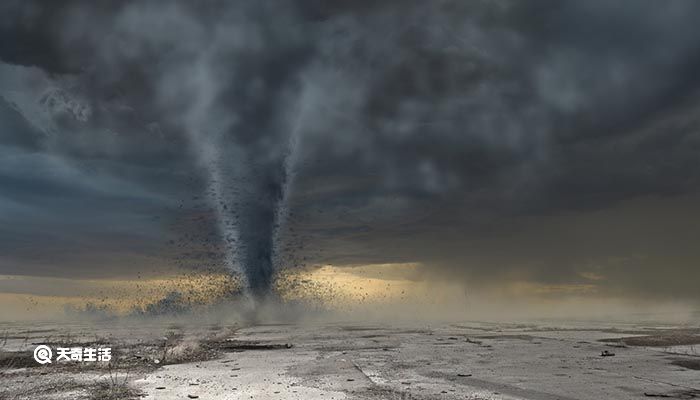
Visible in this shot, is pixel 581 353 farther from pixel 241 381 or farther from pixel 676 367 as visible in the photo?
pixel 241 381

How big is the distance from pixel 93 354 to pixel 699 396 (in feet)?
100.0

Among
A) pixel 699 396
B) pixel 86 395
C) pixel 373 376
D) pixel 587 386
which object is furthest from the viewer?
pixel 373 376

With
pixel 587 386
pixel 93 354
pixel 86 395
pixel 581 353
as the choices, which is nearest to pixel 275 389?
pixel 86 395

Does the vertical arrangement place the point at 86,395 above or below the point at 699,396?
below

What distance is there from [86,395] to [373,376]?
1099 centimetres

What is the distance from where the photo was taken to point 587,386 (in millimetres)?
19094

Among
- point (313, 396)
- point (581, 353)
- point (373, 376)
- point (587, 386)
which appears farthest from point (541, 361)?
point (313, 396)

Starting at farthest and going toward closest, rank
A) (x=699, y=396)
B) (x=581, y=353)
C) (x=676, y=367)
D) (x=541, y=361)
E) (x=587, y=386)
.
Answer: (x=581, y=353)
(x=541, y=361)
(x=676, y=367)
(x=587, y=386)
(x=699, y=396)

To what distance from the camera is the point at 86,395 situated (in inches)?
703

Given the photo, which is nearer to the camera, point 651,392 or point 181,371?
point 651,392

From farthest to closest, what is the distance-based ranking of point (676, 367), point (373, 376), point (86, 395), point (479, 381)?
point (676, 367) → point (373, 376) → point (479, 381) → point (86, 395)

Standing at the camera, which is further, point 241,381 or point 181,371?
point 181,371

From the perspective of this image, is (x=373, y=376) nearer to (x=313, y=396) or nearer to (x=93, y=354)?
(x=313, y=396)

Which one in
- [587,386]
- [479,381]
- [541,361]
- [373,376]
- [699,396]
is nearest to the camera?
[699,396]
